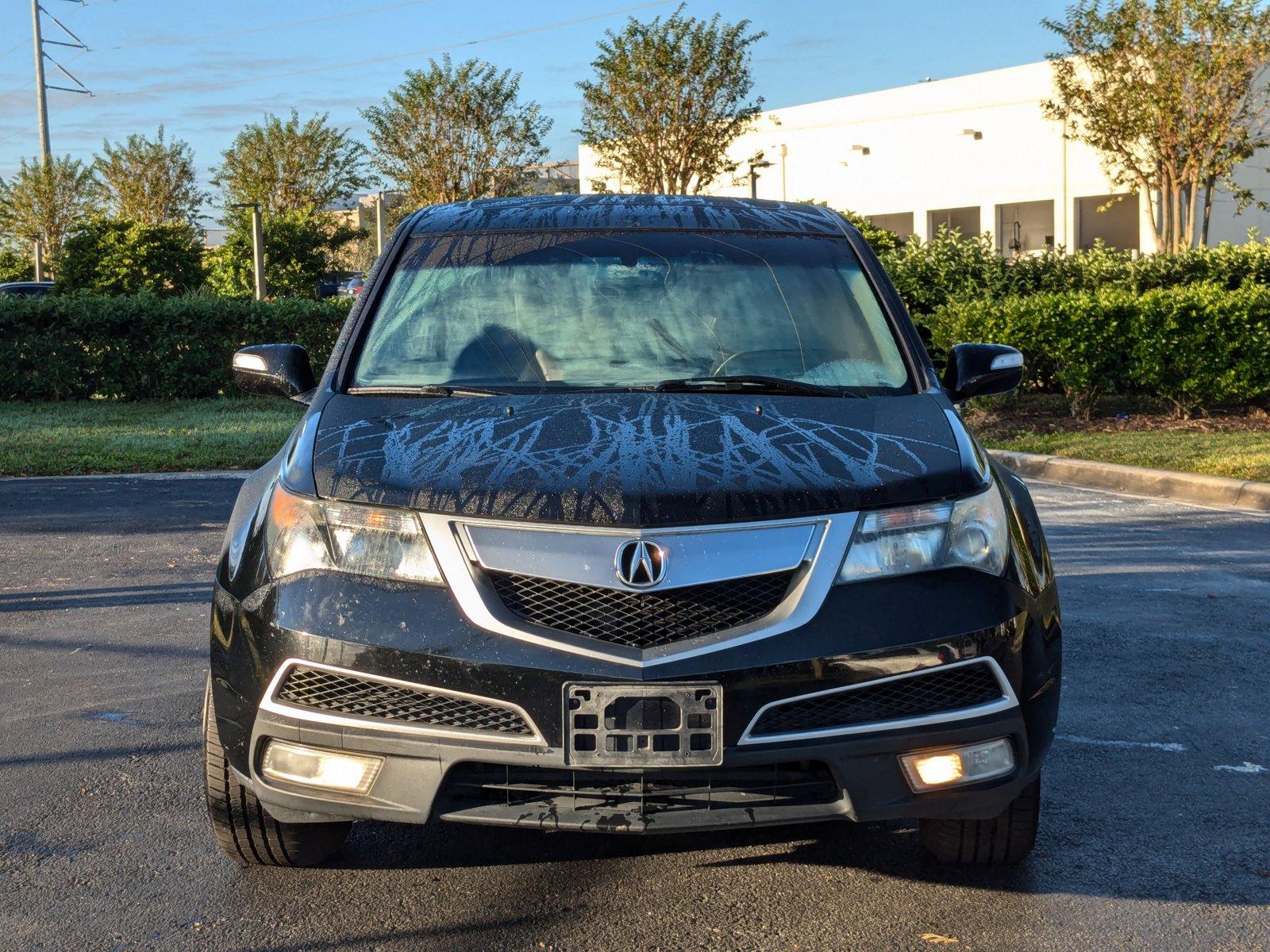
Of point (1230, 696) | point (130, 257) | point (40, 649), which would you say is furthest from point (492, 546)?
point (130, 257)

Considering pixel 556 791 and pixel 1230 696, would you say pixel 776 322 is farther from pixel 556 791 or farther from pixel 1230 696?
pixel 1230 696

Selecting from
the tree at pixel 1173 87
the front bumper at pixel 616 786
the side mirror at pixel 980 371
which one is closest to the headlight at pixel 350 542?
the front bumper at pixel 616 786

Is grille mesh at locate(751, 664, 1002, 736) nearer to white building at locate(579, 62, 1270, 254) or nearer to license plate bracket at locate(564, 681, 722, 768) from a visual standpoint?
license plate bracket at locate(564, 681, 722, 768)

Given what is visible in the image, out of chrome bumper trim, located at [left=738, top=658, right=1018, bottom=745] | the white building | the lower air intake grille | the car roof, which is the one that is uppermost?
the white building

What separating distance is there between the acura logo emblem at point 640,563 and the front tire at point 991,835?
1115 mm

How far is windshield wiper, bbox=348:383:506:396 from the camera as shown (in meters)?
4.04

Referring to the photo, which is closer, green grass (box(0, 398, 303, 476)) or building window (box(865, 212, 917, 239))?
green grass (box(0, 398, 303, 476))

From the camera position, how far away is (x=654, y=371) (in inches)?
164

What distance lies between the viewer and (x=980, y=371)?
14.6 ft

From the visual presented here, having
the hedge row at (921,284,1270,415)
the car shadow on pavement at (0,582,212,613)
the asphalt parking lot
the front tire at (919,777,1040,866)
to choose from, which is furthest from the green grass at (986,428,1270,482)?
the front tire at (919,777,1040,866)

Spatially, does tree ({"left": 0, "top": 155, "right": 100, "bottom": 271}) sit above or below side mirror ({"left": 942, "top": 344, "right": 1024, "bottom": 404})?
above

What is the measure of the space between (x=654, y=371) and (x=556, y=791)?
1.46 meters

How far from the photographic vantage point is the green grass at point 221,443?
11711mm

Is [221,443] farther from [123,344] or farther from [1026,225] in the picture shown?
[1026,225]
